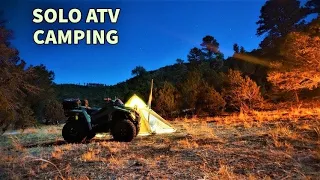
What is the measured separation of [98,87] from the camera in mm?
81375

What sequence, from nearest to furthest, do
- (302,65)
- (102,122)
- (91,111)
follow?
1. (102,122)
2. (91,111)
3. (302,65)

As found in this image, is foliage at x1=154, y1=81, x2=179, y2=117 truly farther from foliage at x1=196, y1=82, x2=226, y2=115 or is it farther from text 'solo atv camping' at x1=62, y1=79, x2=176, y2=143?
text 'solo atv camping' at x1=62, y1=79, x2=176, y2=143

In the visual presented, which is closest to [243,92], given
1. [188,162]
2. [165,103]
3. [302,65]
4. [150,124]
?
[302,65]

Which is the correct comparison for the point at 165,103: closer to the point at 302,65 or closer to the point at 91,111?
the point at 302,65

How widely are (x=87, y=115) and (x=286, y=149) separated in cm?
621

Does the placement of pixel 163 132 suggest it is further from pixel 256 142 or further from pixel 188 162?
pixel 188 162

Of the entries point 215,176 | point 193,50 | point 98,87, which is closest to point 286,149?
point 215,176

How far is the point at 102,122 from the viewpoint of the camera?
457 inches

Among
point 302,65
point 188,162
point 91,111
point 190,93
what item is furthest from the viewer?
point 190,93

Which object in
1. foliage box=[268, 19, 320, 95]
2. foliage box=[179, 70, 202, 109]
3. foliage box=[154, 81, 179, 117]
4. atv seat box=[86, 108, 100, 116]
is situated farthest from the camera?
foliage box=[179, 70, 202, 109]

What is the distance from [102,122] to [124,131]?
893 mm

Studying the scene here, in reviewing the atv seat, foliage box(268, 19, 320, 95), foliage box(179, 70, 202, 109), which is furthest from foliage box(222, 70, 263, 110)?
the atv seat

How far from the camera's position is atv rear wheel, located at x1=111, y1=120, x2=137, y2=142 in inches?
436

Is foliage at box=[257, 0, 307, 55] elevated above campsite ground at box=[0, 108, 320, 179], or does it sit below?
above
